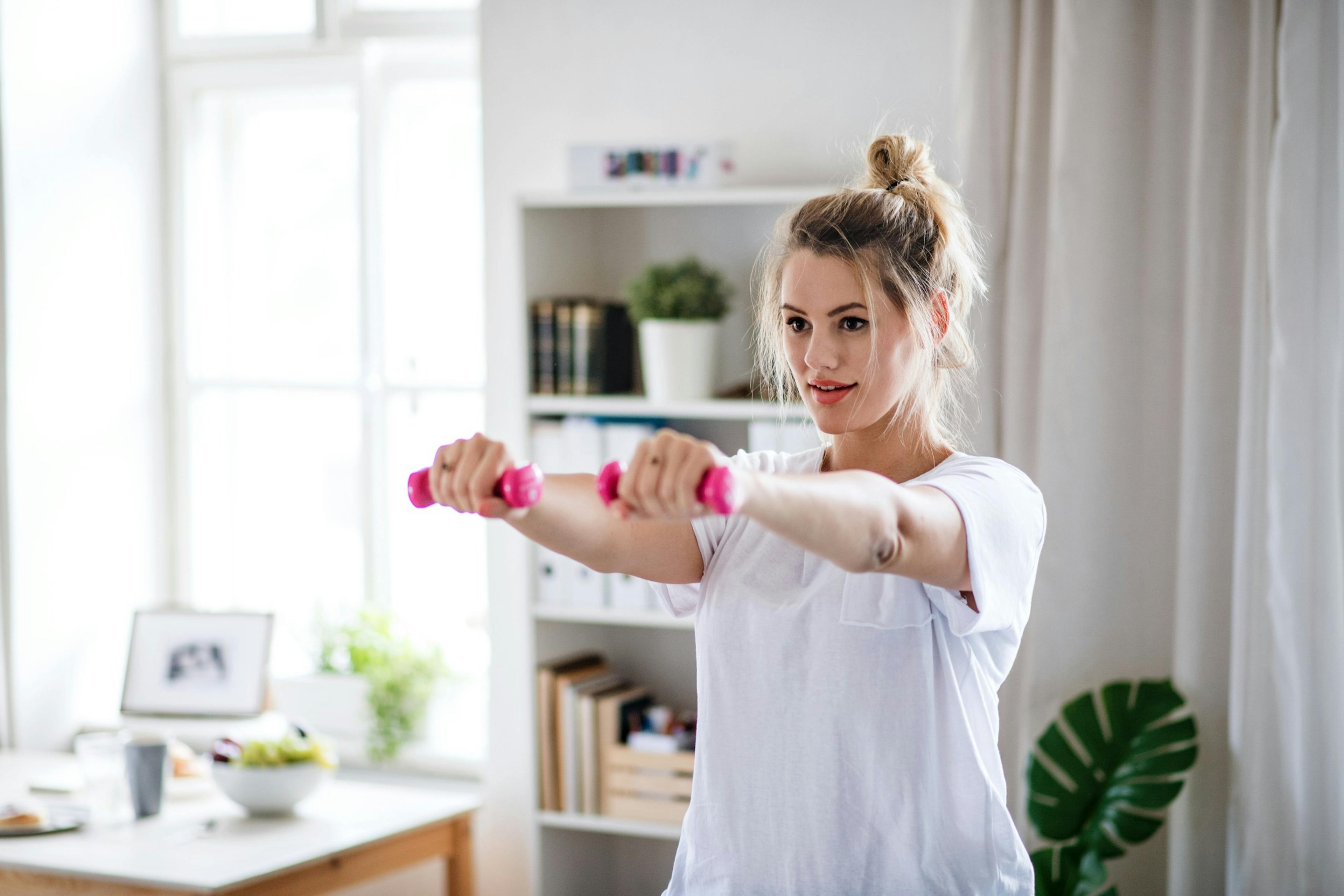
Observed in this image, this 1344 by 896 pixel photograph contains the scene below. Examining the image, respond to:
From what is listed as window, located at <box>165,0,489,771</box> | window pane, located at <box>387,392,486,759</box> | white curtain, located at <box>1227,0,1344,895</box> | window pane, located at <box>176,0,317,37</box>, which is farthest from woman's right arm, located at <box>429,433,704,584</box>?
window pane, located at <box>176,0,317,37</box>

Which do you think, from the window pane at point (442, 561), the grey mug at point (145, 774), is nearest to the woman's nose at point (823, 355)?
the grey mug at point (145, 774)

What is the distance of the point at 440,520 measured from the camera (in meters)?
3.24

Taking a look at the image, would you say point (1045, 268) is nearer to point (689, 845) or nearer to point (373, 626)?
point (689, 845)

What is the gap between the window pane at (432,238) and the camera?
124 inches

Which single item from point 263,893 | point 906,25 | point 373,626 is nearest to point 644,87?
point 906,25

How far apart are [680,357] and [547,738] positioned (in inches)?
31.0

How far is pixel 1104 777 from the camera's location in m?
2.27

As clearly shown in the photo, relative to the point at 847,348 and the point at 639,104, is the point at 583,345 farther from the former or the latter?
the point at 847,348

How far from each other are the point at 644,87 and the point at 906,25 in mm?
551

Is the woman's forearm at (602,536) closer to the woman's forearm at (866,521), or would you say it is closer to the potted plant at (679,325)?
the woman's forearm at (866,521)

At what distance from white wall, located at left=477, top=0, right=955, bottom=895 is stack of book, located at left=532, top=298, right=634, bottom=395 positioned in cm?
5

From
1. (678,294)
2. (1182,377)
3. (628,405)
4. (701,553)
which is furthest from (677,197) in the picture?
(701,553)

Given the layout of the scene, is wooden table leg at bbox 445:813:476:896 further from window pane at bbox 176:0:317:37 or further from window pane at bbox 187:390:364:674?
window pane at bbox 176:0:317:37

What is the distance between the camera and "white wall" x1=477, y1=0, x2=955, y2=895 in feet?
8.39
